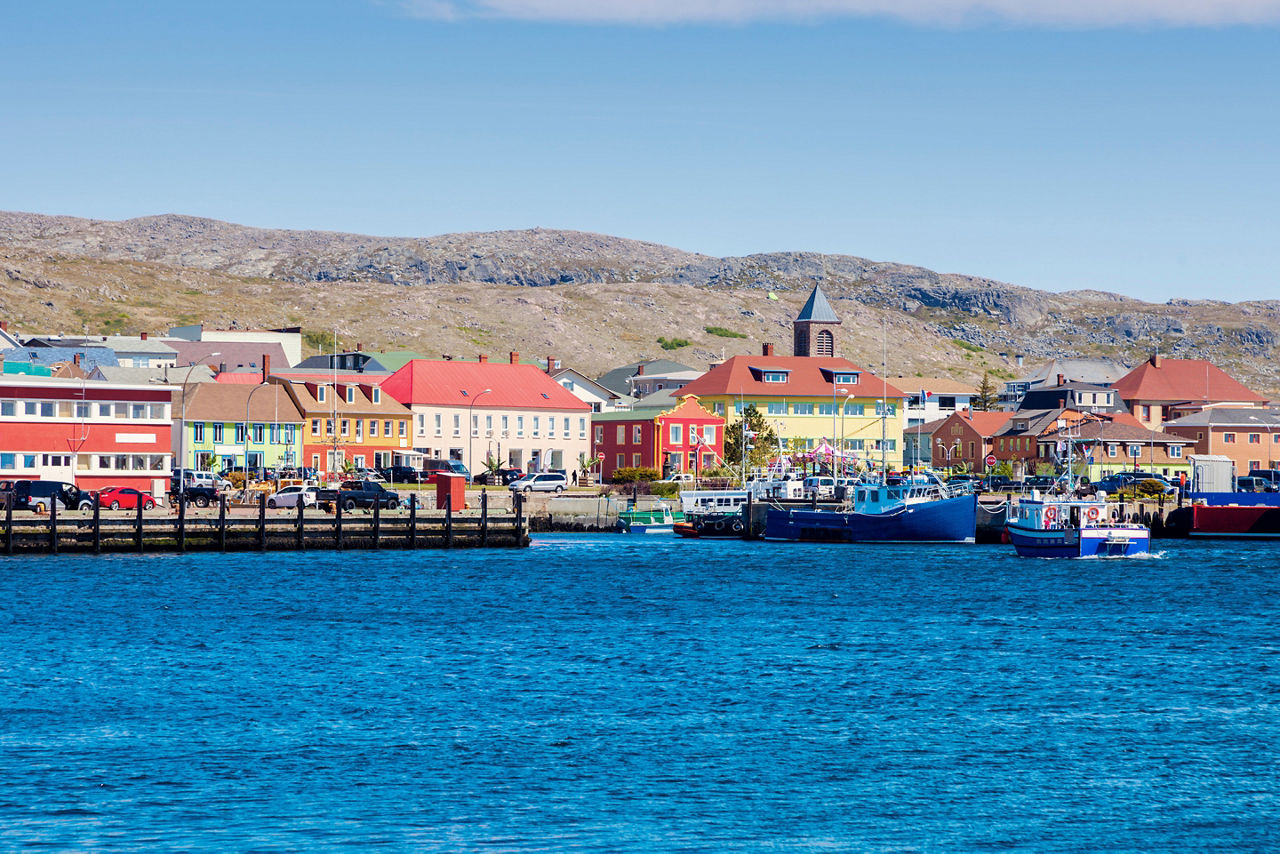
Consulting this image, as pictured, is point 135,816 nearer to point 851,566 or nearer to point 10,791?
point 10,791

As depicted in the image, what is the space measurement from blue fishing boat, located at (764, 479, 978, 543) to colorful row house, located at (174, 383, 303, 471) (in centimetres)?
4555

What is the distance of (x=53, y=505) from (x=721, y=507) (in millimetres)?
48137

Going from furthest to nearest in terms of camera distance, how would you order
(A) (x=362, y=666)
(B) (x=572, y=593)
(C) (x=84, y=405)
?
(C) (x=84, y=405) < (B) (x=572, y=593) < (A) (x=362, y=666)

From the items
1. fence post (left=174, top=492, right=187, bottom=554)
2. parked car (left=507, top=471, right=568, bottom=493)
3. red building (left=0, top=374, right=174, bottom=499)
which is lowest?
fence post (left=174, top=492, right=187, bottom=554)

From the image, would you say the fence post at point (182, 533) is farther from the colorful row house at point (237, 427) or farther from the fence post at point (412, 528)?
the colorful row house at point (237, 427)

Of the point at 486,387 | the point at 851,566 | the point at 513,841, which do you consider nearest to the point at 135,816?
the point at 513,841

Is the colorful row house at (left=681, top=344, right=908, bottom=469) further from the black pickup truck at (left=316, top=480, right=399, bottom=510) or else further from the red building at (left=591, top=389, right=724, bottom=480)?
the black pickup truck at (left=316, top=480, right=399, bottom=510)

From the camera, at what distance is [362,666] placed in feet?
152

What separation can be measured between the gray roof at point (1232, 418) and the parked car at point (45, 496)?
118m

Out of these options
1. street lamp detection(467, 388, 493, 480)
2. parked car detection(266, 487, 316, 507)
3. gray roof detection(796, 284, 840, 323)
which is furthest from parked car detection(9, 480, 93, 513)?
gray roof detection(796, 284, 840, 323)

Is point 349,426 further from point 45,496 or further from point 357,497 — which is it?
point 45,496

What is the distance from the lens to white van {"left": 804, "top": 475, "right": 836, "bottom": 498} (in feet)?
365

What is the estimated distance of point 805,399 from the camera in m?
166

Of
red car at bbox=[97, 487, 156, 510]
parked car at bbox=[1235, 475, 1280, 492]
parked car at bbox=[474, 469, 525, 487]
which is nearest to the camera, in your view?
red car at bbox=[97, 487, 156, 510]
